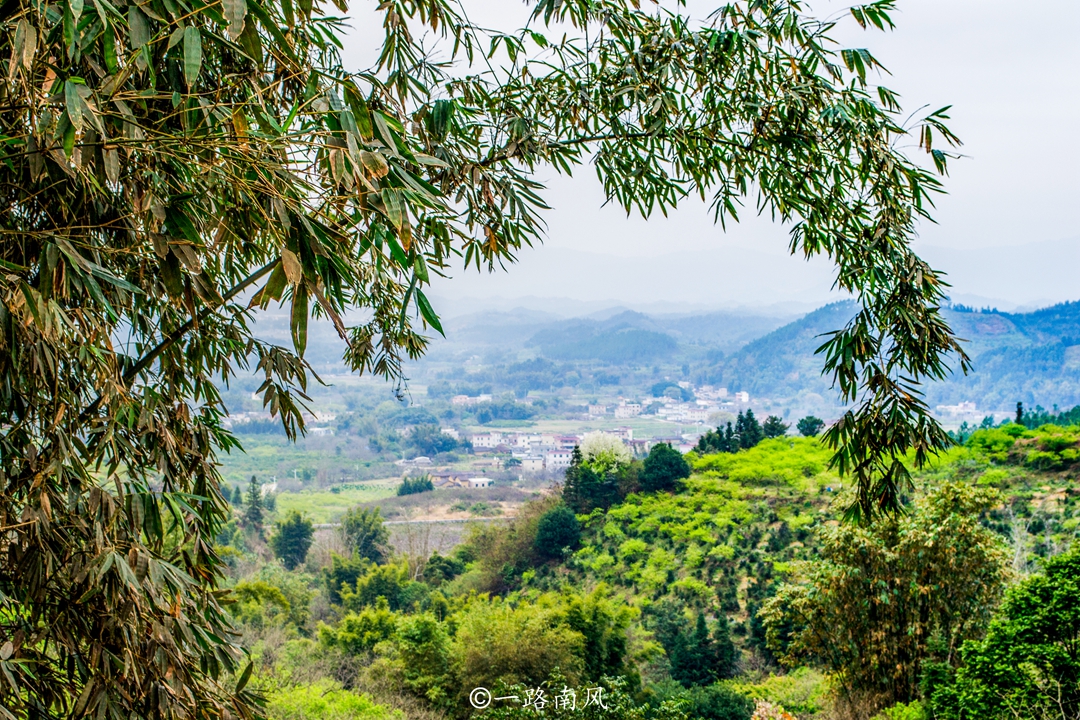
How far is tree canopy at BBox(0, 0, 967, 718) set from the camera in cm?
74

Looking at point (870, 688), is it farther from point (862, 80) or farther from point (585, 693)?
point (862, 80)

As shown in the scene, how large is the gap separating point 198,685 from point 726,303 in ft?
197

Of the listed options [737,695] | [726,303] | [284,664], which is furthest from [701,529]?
[726,303]

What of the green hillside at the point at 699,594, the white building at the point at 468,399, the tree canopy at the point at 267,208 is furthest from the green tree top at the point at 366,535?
the white building at the point at 468,399

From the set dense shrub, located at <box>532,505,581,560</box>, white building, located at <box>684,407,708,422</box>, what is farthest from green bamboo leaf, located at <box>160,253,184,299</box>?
white building, located at <box>684,407,708,422</box>

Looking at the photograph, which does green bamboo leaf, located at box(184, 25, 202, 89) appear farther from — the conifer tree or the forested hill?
the forested hill

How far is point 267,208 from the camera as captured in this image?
32.8 inches

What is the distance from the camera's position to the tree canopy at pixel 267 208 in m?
0.74

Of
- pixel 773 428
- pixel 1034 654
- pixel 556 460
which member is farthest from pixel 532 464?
pixel 1034 654

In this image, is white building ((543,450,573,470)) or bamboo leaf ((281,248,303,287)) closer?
bamboo leaf ((281,248,303,287))

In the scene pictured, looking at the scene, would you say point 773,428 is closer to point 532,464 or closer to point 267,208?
point 532,464

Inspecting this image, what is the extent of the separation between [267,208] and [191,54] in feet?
0.74

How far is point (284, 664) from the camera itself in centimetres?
821

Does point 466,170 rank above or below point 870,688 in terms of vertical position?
above
